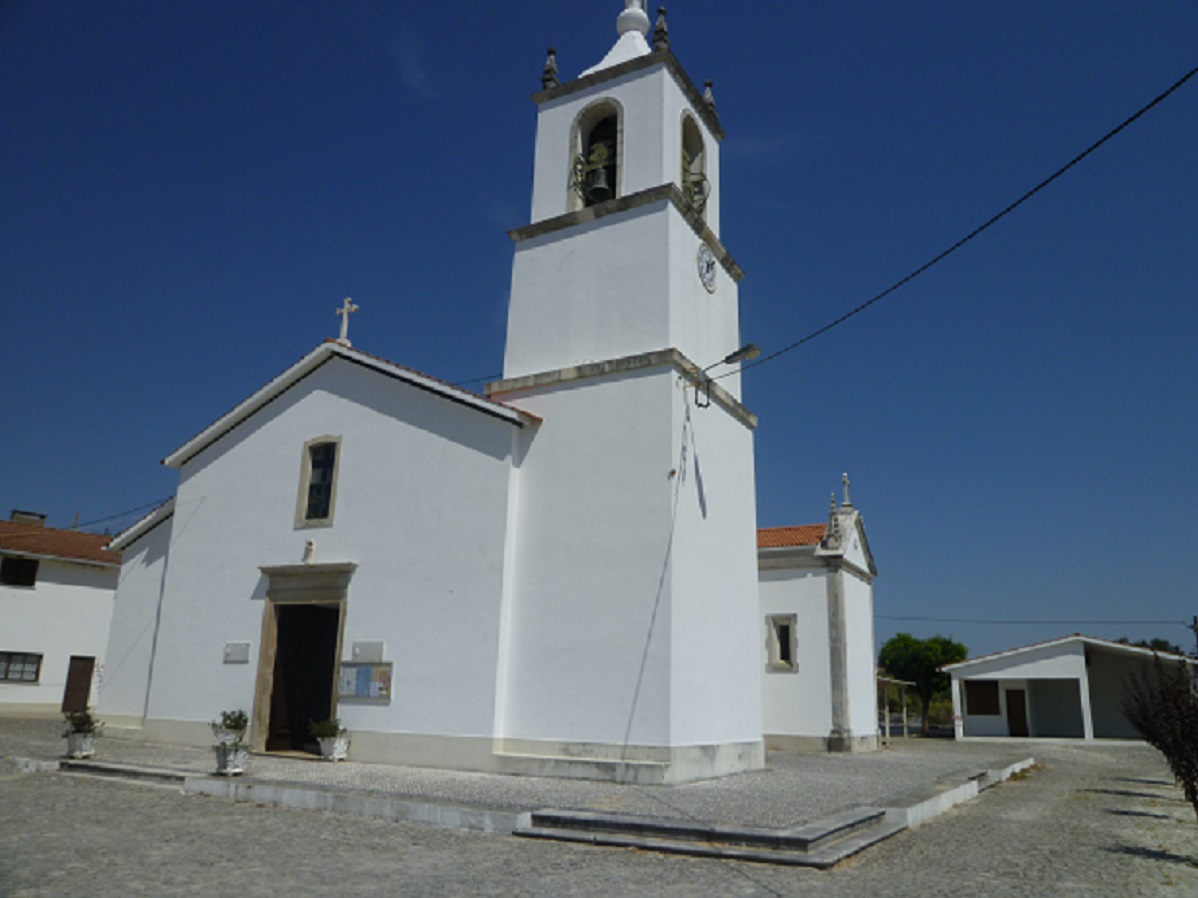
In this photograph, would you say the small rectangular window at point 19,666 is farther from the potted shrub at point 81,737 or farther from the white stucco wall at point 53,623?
the potted shrub at point 81,737

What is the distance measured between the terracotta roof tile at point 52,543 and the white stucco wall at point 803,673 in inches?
812

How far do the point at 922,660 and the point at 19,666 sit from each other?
38.2m

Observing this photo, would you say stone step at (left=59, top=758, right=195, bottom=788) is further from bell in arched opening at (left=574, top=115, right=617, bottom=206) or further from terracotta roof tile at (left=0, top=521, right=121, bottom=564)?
terracotta roof tile at (left=0, top=521, right=121, bottom=564)

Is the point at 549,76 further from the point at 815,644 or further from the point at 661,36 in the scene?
the point at 815,644

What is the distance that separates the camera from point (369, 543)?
51.2 ft

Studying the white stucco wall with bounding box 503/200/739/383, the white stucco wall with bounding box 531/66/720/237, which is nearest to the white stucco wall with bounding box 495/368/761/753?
the white stucco wall with bounding box 503/200/739/383

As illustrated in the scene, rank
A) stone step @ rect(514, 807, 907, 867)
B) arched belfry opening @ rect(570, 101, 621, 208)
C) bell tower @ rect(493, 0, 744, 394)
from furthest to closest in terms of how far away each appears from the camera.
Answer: arched belfry opening @ rect(570, 101, 621, 208) → bell tower @ rect(493, 0, 744, 394) → stone step @ rect(514, 807, 907, 867)

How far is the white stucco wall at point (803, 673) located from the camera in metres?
21.6

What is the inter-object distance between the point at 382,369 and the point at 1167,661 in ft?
96.5

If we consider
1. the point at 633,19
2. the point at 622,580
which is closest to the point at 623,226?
the point at 633,19

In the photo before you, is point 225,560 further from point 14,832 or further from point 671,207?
point 671,207

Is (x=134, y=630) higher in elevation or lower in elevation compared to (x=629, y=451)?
lower

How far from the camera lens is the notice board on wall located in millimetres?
14641

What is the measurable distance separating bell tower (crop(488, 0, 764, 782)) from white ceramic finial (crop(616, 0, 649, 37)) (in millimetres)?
38
